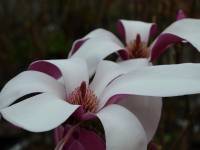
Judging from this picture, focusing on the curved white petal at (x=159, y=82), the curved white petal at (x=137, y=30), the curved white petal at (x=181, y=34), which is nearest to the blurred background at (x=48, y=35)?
the curved white petal at (x=137, y=30)

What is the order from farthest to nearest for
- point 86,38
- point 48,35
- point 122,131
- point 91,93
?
1. point 48,35
2. point 86,38
3. point 91,93
4. point 122,131

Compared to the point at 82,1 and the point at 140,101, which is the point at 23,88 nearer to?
the point at 140,101

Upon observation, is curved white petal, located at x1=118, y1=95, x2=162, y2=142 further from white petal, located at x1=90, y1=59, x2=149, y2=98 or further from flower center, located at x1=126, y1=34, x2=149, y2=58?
flower center, located at x1=126, y1=34, x2=149, y2=58

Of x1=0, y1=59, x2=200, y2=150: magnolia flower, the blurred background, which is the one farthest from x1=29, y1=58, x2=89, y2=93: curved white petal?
the blurred background

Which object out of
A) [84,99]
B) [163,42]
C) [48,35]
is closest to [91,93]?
[84,99]

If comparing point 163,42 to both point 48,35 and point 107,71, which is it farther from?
point 48,35

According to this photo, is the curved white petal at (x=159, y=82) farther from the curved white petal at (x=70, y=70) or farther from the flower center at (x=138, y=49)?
the flower center at (x=138, y=49)
